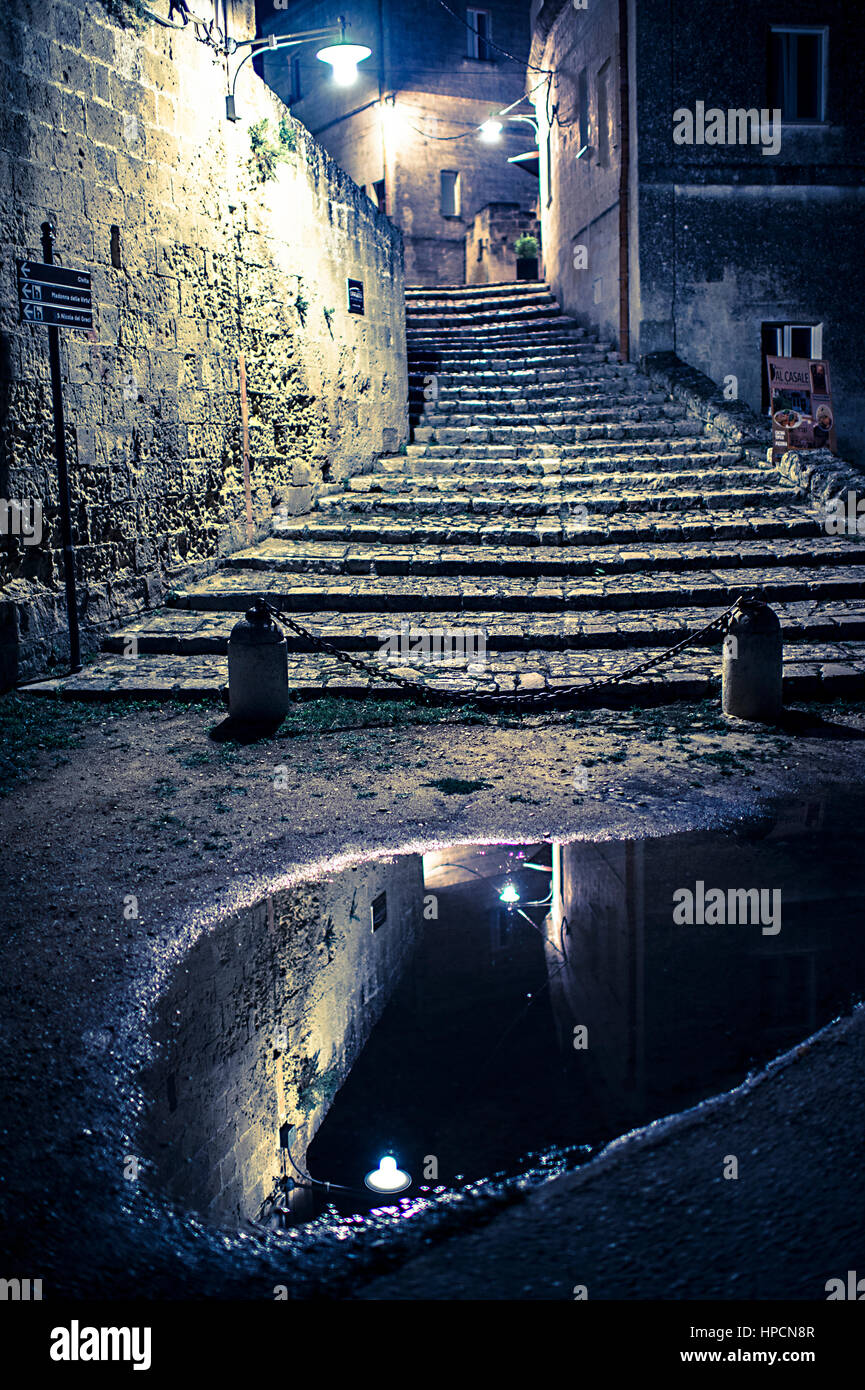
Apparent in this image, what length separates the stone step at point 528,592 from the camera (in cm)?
861

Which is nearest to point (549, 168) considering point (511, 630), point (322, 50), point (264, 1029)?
point (322, 50)

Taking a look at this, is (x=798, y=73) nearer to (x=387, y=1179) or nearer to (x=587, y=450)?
(x=587, y=450)

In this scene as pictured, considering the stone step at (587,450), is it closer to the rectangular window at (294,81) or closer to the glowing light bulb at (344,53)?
the glowing light bulb at (344,53)

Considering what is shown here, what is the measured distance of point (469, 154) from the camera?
2731 centimetres

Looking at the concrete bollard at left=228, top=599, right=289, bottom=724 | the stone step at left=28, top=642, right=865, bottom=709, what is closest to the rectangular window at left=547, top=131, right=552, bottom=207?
the stone step at left=28, top=642, right=865, bottom=709

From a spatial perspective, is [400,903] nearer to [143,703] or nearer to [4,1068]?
[4,1068]

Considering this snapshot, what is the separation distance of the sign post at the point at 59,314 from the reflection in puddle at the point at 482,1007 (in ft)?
13.7

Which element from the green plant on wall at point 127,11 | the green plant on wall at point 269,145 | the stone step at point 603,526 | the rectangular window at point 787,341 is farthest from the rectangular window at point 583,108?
the green plant on wall at point 127,11

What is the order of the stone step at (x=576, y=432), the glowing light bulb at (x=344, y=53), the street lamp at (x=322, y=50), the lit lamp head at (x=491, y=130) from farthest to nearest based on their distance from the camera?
1. the lit lamp head at (x=491, y=130)
2. the stone step at (x=576, y=432)
3. the glowing light bulb at (x=344, y=53)
4. the street lamp at (x=322, y=50)

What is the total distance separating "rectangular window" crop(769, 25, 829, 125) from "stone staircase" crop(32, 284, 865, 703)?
169 inches

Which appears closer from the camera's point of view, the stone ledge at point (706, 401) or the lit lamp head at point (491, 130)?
the stone ledge at point (706, 401)

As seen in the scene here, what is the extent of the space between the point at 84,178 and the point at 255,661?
4.25 meters

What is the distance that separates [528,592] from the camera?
886cm

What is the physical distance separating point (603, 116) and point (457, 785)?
14513mm
